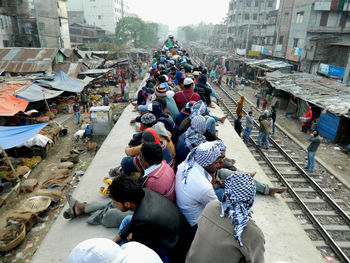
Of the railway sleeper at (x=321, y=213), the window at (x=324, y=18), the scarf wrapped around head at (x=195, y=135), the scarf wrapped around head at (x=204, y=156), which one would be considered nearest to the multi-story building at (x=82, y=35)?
the window at (x=324, y=18)

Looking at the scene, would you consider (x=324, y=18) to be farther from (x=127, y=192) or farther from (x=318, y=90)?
(x=127, y=192)

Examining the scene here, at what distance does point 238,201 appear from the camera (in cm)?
198

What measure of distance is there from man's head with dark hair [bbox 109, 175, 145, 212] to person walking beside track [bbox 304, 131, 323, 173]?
328 inches

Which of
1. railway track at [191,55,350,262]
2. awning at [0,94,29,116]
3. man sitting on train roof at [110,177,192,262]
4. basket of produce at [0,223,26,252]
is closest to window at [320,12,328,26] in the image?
railway track at [191,55,350,262]

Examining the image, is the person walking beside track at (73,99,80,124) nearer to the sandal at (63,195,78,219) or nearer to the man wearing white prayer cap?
the sandal at (63,195,78,219)

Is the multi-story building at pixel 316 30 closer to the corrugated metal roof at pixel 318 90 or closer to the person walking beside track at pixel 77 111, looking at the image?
the corrugated metal roof at pixel 318 90

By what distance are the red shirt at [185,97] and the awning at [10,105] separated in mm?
9271

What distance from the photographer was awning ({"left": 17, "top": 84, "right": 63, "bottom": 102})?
1383 centimetres

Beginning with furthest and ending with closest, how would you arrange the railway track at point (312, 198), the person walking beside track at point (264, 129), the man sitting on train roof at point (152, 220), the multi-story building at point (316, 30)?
the multi-story building at point (316, 30) → the person walking beside track at point (264, 129) → the railway track at point (312, 198) → the man sitting on train roof at point (152, 220)

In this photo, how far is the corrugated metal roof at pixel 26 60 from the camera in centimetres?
2052

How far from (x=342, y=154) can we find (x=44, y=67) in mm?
22415

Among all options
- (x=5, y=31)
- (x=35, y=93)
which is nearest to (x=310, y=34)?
(x=35, y=93)

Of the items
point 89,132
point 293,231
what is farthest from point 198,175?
point 89,132

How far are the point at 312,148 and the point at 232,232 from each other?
8.36m
